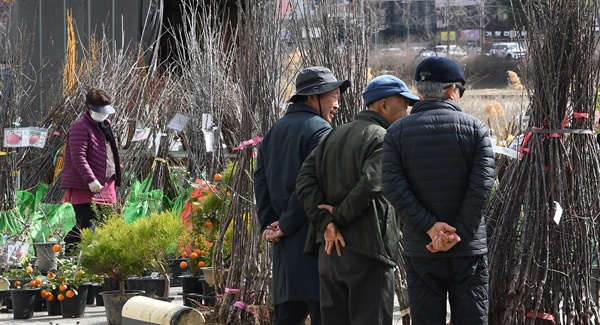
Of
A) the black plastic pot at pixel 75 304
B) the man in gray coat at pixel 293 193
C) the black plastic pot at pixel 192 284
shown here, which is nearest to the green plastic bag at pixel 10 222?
the black plastic pot at pixel 75 304

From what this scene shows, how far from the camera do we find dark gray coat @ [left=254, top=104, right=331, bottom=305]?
5.20m

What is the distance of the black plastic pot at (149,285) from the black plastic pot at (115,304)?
41cm

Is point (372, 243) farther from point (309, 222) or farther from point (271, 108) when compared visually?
point (271, 108)

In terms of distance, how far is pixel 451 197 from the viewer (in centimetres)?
461

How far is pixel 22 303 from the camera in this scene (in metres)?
7.60

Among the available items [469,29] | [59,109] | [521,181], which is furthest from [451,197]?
[469,29]

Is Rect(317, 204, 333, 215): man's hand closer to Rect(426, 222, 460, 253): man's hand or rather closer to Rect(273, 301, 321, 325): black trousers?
Rect(426, 222, 460, 253): man's hand

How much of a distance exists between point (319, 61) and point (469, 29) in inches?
1740

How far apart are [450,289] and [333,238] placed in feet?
1.76

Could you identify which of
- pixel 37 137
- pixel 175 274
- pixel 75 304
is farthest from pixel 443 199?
pixel 37 137

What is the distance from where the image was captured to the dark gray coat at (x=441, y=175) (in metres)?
4.57

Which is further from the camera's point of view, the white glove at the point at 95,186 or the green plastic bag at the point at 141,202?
the green plastic bag at the point at 141,202

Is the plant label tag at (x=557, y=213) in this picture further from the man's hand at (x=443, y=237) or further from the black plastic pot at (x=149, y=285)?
the black plastic pot at (x=149, y=285)

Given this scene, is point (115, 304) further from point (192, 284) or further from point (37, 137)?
point (37, 137)
